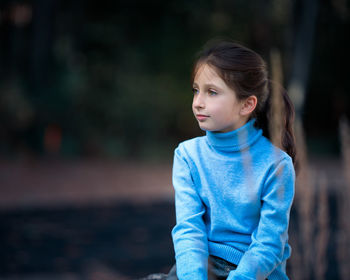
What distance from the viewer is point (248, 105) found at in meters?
1.57

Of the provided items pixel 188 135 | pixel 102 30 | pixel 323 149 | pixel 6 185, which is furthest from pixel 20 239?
pixel 323 149

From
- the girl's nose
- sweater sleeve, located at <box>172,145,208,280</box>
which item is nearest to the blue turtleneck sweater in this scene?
sweater sleeve, located at <box>172,145,208,280</box>

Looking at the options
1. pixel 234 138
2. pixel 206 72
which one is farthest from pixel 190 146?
pixel 206 72

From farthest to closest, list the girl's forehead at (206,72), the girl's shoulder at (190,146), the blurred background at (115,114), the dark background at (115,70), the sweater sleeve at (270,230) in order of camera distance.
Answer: the dark background at (115,70) < the blurred background at (115,114) < the girl's shoulder at (190,146) < the girl's forehead at (206,72) < the sweater sleeve at (270,230)

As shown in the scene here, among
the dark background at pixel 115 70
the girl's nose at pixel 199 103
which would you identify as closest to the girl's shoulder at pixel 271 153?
the girl's nose at pixel 199 103

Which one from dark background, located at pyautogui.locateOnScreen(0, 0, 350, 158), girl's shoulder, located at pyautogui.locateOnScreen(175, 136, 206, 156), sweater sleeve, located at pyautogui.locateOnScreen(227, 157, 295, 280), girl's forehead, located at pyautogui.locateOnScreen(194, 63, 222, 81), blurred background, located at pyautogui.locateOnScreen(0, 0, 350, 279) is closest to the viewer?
sweater sleeve, located at pyautogui.locateOnScreen(227, 157, 295, 280)

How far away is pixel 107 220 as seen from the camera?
6254 mm

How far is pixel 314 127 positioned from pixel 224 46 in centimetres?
1209

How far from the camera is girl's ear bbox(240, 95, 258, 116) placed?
1.56m

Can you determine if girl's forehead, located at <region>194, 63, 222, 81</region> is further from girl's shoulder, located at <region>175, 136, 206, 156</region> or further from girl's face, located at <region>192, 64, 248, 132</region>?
girl's shoulder, located at <region>175, 136, 206, 156</region>

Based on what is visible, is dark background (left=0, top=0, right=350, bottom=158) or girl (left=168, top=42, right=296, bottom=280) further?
dark background (left=0, top=0, right=350, bottom=158)

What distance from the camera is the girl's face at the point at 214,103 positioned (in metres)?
1.53

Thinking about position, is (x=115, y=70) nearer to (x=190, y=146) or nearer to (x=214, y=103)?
(x=190, y=146)

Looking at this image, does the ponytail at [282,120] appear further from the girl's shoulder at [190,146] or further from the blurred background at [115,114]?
the blurred background at [115,114]
